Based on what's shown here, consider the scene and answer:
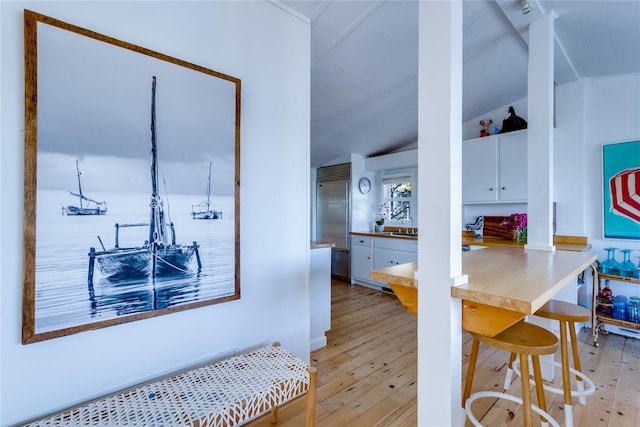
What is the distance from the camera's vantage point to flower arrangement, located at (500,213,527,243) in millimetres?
2918

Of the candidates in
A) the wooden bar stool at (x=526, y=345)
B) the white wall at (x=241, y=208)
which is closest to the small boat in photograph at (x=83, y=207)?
the white wall at (x=241, y=208)

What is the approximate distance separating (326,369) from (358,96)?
2.52 m

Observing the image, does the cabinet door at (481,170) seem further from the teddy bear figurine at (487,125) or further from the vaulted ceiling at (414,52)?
the vaulted ceiling at (414,52)

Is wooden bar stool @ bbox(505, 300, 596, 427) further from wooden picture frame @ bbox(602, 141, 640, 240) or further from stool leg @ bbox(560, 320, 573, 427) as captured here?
wooden picture frame @ bbox(602, 141, 640, 240)

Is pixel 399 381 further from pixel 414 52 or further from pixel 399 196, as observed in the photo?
pixel 399 196

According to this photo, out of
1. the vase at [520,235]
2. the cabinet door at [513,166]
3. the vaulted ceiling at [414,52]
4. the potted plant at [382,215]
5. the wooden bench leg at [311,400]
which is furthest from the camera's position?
the potted plant at [382,215]

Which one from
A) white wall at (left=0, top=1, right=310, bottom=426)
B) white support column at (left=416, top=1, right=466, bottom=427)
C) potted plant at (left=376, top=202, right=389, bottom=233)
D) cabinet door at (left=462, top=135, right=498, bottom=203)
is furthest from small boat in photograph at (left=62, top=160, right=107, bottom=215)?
potted plant at (left=376, top=202, right=389, bottom=233)

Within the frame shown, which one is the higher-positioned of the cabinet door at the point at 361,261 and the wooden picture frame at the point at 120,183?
the wooden picture frame at the point at 120,183

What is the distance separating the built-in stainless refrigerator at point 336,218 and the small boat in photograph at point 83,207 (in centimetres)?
338

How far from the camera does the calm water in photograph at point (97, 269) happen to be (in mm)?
1040

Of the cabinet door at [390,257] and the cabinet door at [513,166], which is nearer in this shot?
the cabinet door at [513,166]

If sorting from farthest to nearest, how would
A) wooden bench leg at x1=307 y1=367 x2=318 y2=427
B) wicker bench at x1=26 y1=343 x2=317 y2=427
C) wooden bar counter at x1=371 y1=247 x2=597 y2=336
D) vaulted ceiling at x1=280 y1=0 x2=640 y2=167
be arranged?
vaulted ceiling at x1=280 y1=0 x2=640 y2=167 < wooden bench leg at x1=307 y1=367 x2=318 y2=427 < wicker bench at x1=26 y1=343 x2=317 y2=427 < wooden bar counter at x1=371 y1=247 x2=597 y2=336

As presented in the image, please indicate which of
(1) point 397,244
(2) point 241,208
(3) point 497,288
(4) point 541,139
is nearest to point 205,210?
(2) point 241,208

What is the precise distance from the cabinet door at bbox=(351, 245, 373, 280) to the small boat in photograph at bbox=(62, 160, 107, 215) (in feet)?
11.4
